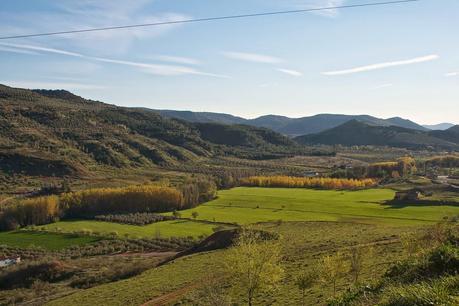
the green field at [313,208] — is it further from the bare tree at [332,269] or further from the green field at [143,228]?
the bare tree at [332,269]

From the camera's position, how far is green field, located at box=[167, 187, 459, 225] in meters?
81.8

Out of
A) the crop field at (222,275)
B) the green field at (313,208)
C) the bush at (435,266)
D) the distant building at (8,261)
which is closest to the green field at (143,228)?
the green field at (313,208)

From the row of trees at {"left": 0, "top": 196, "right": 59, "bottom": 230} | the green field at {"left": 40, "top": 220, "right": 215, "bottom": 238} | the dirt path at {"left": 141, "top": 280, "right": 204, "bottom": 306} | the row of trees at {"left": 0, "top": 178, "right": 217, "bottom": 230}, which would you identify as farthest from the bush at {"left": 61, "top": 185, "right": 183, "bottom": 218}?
the dirt path at {"left": 141, "top": 280, "right": 204, "bottom": 306}

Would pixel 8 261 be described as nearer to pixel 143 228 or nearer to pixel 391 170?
pixel 143 228

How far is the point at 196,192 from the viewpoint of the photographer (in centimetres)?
11850

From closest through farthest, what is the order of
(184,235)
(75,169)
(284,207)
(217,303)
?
(217,303), (184,235), (284,207), (75,169)

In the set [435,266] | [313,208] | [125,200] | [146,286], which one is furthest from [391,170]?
[435,266]

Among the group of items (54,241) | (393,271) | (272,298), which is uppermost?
(393,271)

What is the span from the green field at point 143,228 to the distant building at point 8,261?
60.9ft

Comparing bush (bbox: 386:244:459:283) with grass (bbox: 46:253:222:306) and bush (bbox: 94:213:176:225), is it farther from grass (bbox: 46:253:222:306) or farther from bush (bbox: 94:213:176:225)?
bush (bbox: 94:213:176:225)

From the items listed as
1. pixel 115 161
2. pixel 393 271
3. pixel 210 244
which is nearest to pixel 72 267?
pixel 210 244

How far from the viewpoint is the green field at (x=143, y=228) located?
82.9 m

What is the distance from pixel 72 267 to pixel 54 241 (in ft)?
87.6

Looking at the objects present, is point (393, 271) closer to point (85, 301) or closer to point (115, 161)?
point (85, 301)
